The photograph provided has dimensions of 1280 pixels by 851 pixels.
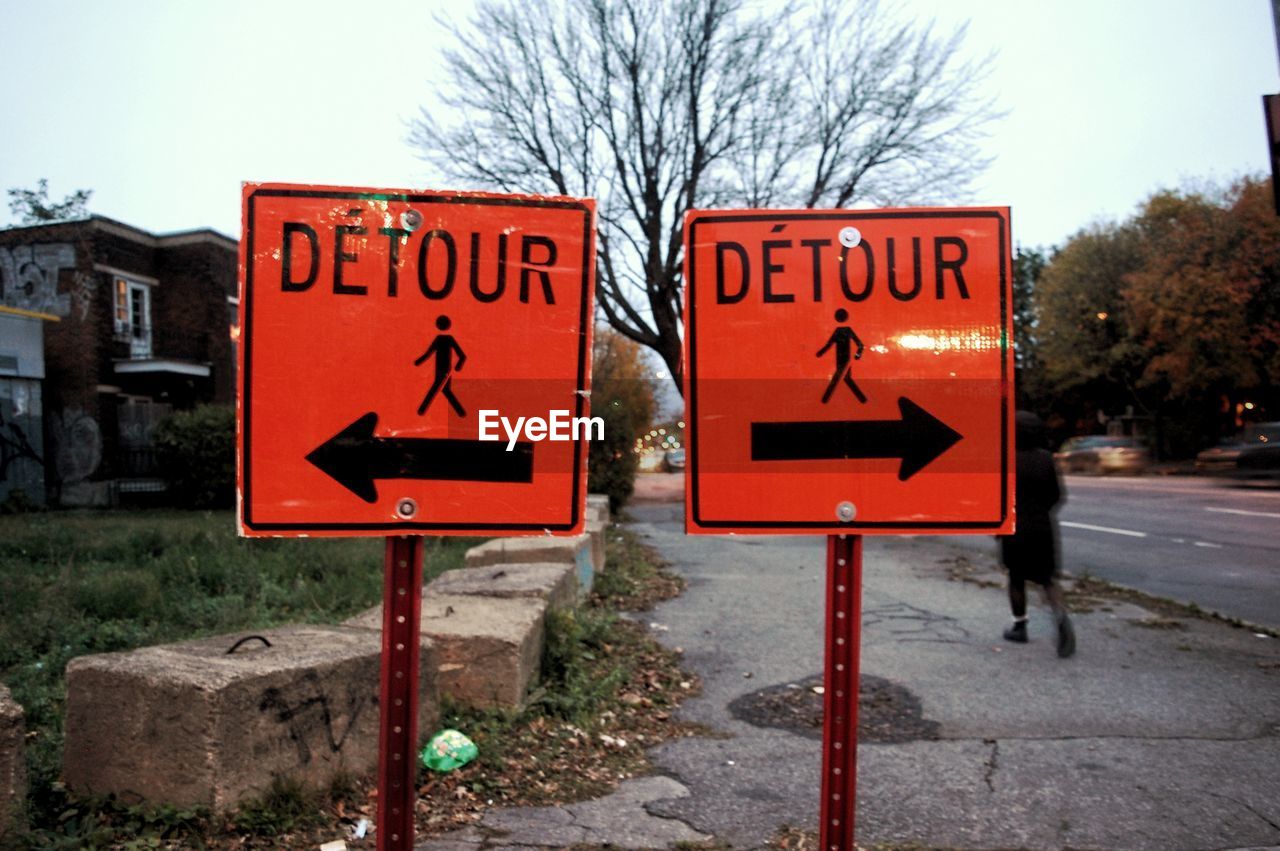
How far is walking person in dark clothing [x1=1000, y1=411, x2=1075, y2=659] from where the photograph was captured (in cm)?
734

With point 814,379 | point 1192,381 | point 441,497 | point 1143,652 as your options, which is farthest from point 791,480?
point 1192,381

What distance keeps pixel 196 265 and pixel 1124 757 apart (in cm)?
2995

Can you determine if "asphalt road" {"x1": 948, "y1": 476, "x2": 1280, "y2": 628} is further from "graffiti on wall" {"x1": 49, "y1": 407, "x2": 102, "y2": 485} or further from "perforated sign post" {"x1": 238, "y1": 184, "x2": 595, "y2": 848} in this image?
"graffiti on wall" {"x1": 49, "y1": 407, "x2": 102, "y2": 485}

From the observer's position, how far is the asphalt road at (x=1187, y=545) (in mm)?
9898

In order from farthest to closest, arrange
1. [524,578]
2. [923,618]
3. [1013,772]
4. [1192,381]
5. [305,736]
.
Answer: [1192,381] → [923,618] → [524,578] → [1013,772] → [305,736]

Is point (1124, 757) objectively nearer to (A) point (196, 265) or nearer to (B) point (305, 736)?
(B) point (305, 736)

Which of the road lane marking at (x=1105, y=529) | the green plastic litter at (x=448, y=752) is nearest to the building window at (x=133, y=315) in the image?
the road lane marking at (x=1105, y=529)

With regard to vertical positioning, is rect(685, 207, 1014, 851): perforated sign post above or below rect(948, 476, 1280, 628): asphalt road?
above

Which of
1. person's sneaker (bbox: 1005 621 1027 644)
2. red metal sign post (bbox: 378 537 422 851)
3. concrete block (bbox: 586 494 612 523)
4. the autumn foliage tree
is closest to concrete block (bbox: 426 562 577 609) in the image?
person's sneaker (bbox: 1005 621 1027 644)

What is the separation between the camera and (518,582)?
6.52 meters

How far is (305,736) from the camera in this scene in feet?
12.8

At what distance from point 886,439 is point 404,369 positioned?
3.99 ft

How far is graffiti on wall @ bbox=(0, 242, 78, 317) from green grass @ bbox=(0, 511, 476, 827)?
1738 cm

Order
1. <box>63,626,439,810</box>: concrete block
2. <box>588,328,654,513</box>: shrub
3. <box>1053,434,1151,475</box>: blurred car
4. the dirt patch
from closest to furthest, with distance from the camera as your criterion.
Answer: <box>63,626,439,810</box>: concrete block < the dirt patch < <box>588,328,654,513</box>: shrub < <box>1053,434,1151,475</box>: blurred car
